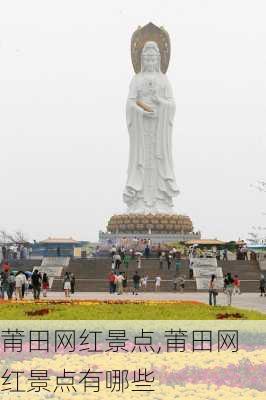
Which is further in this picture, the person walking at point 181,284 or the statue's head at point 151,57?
the statue's head at point 151,57

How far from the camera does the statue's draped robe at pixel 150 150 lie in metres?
48.8

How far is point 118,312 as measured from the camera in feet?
42.9

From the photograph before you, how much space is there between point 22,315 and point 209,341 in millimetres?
4231

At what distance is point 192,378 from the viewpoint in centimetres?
812

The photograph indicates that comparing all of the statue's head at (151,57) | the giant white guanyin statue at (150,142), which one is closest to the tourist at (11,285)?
the giant white guanyin statue at (150,142)

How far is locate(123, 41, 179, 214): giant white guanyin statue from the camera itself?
160ft

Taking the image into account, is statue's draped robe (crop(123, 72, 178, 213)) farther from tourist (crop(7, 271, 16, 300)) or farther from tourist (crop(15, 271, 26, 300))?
tourist (crop(15, 271, 26, 300))

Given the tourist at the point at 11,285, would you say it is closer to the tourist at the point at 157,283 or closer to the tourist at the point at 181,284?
the tourist at the point at 157,283

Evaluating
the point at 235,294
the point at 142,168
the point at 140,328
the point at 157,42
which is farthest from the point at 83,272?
the point at 140,328

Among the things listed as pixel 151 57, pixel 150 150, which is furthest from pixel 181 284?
pixel 151 57

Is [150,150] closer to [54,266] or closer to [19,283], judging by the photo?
[54,266]

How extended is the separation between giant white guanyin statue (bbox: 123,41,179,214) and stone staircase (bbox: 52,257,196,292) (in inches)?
486

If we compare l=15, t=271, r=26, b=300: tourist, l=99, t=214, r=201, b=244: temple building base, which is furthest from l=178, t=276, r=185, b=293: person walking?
l=99, t=214, r=201, b=244: temple building base

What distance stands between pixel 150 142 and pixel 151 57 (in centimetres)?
482
